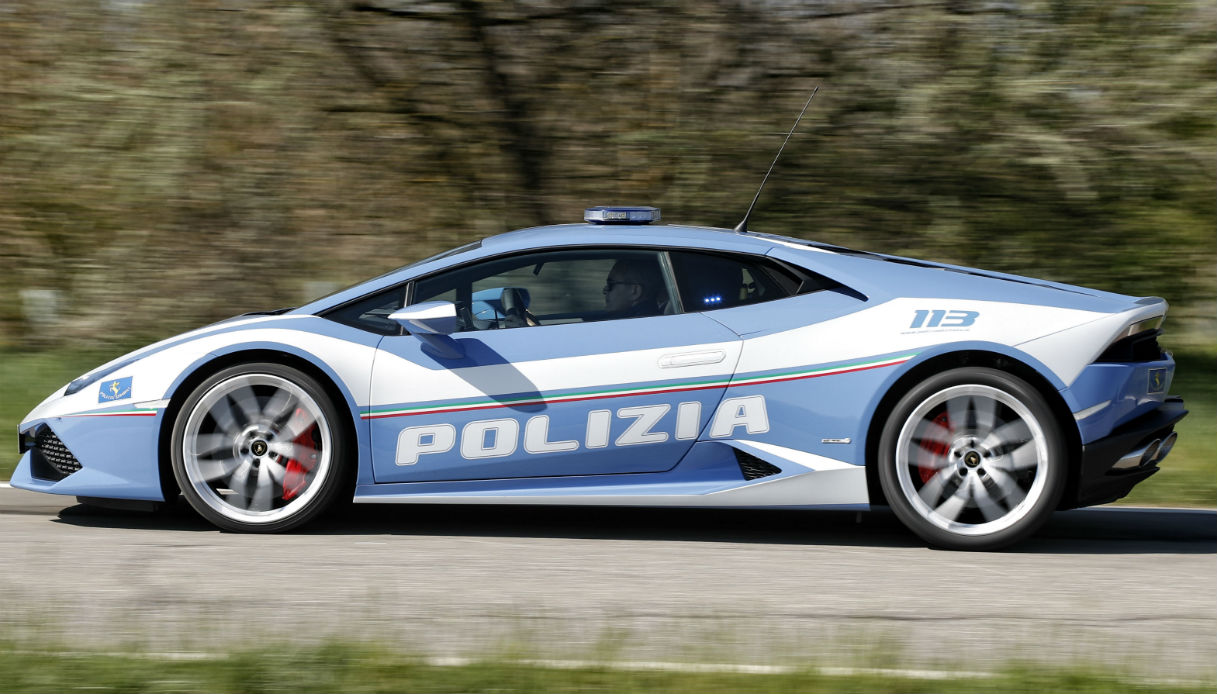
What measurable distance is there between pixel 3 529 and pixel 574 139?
5.32 meters

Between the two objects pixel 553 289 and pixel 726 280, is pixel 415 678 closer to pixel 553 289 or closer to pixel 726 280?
pixel 553 289

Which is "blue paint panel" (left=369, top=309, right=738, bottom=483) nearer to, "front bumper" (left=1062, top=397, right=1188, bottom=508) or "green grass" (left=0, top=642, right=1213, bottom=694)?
"front bumper" (left=1062, top=397, right=1188, bottom=508)

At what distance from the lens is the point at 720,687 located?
3273mm

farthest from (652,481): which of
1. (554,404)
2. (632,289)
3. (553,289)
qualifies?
(553,289)

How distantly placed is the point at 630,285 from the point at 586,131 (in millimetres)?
4509

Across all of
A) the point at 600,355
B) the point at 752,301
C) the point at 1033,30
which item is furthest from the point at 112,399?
the point at 1033,30

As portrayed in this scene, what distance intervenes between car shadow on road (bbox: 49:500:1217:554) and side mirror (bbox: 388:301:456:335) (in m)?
0.89

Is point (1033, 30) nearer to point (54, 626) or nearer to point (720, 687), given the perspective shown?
point (720, 687)

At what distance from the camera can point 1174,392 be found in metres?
8.47

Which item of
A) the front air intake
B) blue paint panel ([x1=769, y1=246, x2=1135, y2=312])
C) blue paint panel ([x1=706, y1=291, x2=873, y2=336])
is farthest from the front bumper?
the front air intake

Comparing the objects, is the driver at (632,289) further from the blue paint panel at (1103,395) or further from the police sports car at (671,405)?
the blue paint panel at (1103,395)

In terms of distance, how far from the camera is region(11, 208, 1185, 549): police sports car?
4.94 metres

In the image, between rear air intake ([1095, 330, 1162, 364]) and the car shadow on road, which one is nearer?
rear air intake ([1095, 330, 1162, 364])

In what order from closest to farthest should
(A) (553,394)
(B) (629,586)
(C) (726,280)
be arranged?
(B) (629,586)
(A) (553,394)
(C) (726,280)
